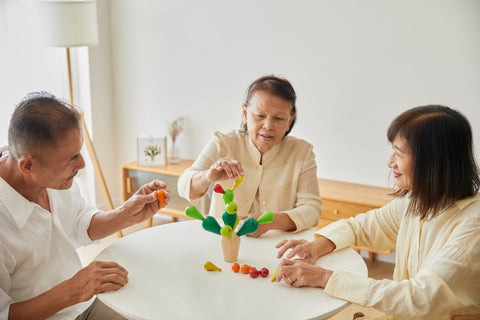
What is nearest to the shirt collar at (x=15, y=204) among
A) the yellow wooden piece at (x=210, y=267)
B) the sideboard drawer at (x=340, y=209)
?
the yellow wooden piece at (x=210, y=267)

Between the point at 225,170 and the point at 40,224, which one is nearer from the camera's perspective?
the point at 40,224

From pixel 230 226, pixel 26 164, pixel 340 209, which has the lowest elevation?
pixel 340 209

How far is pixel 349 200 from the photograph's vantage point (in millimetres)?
2898

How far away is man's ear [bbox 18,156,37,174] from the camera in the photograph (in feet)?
4.34

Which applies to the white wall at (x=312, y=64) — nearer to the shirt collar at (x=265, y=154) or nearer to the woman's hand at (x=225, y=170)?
the shirt collar at (x=265, y=154)

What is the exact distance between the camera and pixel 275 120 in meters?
1.97

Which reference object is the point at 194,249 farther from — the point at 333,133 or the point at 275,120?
the point at 333,133

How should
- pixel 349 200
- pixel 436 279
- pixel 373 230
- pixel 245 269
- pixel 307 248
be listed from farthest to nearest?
pixel 349 200, pixel 373 230, pixel 307 248, pixel 245 269, pixel 436 279

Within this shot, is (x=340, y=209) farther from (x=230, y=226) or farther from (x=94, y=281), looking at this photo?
(x=94, y=281)

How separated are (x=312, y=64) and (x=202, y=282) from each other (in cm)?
212

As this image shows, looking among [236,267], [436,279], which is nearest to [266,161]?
[236,267]

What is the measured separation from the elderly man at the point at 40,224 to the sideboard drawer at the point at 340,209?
1800 millimetres

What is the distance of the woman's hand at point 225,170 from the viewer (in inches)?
67.8

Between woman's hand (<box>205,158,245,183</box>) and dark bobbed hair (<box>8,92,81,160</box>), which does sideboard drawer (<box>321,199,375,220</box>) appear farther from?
dark bobbed hair (<box>8,92,81,160</box>)
